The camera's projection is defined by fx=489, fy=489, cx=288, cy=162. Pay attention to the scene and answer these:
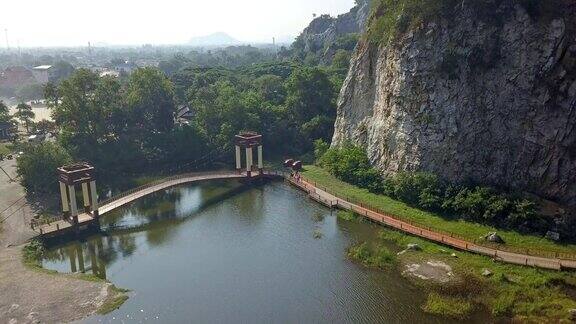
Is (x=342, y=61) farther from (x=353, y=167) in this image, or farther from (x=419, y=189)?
(x=419, y=189)

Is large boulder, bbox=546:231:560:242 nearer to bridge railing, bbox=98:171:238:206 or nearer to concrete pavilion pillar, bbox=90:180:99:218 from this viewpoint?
bridge railing, bbox=98:171:238:206

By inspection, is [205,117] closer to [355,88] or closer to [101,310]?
[355,88]

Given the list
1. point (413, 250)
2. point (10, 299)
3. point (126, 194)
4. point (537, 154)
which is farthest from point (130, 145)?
point (537, 154)

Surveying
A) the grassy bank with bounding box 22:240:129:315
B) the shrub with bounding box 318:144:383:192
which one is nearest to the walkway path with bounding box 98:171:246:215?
the grassy bank with bounding box 22:240:129:315

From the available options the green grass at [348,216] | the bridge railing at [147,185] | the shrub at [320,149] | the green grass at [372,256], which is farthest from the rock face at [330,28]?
the green grass at [372,256]

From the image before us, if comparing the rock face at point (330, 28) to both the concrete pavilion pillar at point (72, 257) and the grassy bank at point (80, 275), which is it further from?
the grassy bank at point (80, 275)

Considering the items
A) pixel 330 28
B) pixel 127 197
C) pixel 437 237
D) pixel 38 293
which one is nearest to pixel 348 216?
pixel 437 237
